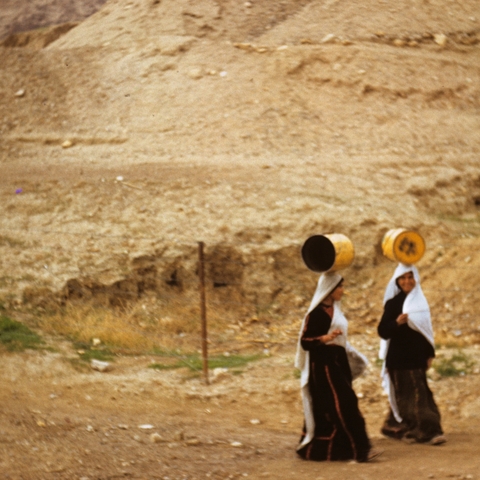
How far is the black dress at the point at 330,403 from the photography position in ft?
18.4

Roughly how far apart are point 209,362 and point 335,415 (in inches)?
127

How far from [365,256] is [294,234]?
38.6 inches

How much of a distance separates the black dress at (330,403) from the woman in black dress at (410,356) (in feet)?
2.20

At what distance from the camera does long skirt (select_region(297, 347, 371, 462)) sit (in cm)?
560

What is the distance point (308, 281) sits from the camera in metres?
10.6

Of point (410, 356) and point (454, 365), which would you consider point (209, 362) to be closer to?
point (454, 365)

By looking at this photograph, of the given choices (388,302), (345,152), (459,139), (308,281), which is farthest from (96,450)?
(459,139)

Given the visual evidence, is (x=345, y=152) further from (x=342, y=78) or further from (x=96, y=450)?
(x=96, y=450)

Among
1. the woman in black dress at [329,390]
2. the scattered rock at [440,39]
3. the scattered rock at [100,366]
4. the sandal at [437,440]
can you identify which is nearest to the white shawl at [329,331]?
the woman in black dress at [329,390]

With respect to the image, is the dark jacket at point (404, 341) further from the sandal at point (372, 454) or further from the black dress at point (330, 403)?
the sandal at point (372, 454)

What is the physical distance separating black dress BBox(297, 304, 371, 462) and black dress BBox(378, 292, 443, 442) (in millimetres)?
665

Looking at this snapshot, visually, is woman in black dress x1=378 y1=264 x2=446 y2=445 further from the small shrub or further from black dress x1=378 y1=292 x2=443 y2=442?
the small shrub

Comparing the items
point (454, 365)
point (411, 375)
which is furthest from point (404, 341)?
point (454, 365)

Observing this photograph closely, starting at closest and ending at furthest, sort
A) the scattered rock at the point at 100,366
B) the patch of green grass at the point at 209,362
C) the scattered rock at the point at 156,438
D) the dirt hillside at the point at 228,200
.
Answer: the scattered rock at the point at 156,438 → the dirt hillside at the point at 228,200 → the scattered rock at the point at 100,366 → the patch of green grass at the point at 209,362
